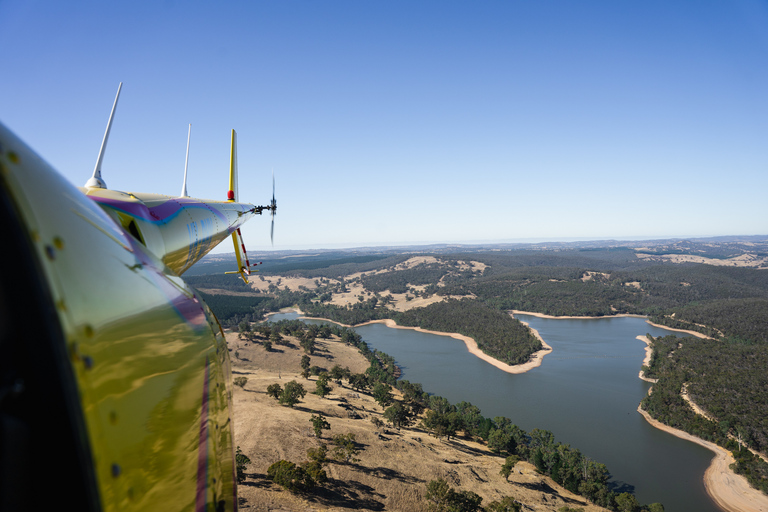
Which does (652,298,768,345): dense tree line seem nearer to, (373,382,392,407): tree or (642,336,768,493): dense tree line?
(642,336,768,493): dense tree line

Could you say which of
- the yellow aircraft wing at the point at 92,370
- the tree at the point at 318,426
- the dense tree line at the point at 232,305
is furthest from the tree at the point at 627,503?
the dense tree line at the point at 232,305

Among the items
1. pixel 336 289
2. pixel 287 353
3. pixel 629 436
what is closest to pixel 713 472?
pixel 629 436

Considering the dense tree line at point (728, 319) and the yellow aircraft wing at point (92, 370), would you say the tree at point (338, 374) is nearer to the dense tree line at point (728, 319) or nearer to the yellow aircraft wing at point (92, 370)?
the yellow aircraft wing at point (92, 370)

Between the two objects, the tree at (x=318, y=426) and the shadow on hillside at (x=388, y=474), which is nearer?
the shadow on hillside at (x=388, y=474)

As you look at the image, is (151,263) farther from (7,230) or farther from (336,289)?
(336,289)

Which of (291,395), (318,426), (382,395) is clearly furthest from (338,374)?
(318,426)
